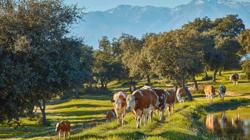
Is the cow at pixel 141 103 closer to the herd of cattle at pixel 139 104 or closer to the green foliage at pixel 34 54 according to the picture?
the herd of cattle at pixel 139 104

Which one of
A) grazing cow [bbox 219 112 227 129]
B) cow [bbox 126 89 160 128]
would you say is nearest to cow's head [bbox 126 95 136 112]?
cow [bbox 126 89 160 128]

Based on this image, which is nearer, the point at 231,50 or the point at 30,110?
the point at 30,110

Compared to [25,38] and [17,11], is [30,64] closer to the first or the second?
[25,38]

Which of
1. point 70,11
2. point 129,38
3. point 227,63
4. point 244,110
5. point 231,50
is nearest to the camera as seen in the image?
point 70,11

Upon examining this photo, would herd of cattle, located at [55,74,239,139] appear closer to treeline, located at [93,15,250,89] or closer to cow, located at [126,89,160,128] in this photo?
cow, located at [126,89,160,128]

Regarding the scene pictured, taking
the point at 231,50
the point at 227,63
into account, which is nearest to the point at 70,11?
the point at 227,63

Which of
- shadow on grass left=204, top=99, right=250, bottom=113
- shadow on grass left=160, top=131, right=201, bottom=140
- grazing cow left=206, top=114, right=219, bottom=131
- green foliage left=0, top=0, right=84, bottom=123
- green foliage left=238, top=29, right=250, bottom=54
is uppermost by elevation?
green foliage left=238, top=29, right=250, bottom=54

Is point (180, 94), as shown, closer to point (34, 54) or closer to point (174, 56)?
point (174, 56)

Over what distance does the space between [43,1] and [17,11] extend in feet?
5.56

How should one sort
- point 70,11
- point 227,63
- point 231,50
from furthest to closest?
1. point 231,50
2. point 227,63
3. point 70,11

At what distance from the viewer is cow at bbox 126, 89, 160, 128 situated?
31.1 metres

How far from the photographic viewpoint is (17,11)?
25.1 metres

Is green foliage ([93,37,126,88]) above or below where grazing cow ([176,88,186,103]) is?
above

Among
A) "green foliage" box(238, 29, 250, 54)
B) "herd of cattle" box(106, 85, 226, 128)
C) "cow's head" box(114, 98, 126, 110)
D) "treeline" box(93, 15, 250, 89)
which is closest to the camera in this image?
"herd of cattle" box(106, 85, 226, 128)
